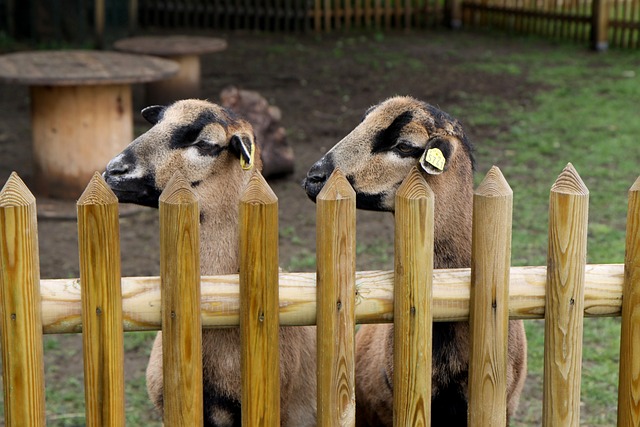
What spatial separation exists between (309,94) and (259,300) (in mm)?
10090

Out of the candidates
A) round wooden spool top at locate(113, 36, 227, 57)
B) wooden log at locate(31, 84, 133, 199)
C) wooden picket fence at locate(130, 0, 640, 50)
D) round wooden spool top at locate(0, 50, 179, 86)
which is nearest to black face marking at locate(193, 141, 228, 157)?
round wooden spool top at locate(0, 50, 179, 86)

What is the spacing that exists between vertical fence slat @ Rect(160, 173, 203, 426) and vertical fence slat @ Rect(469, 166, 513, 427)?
0.86m

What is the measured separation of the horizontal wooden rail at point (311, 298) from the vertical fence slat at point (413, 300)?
0.22 ft

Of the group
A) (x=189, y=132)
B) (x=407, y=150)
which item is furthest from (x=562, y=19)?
(x=189, y=132)

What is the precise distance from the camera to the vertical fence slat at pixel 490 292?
297cm

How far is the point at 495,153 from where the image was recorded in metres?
9.93

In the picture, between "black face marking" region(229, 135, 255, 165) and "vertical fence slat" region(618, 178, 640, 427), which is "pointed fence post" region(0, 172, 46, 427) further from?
"vertical fence slat" region(618, 178, 640, 427)

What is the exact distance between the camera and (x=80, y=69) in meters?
8.80

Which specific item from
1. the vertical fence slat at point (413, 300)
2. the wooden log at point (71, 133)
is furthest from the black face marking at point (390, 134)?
the wooden log at point (71, 133)

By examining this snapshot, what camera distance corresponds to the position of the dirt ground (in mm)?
7492

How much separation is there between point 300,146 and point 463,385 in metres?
6.95

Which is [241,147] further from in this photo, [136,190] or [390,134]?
[390,134]

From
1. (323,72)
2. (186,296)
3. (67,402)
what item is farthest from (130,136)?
(186,296)

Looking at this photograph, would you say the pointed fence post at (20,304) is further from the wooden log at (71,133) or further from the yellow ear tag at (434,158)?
the wooden log at (71,133)
